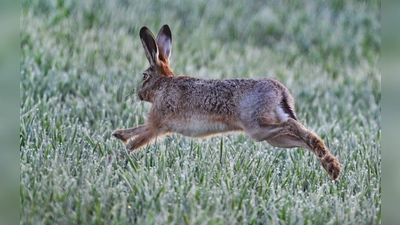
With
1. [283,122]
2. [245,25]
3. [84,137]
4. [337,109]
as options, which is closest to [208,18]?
[245,25]

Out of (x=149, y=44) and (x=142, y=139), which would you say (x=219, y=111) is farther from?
(x=149, y=44)

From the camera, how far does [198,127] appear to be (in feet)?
16.6

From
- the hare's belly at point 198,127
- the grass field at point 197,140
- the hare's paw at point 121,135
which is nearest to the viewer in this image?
the grass field at point 197,140

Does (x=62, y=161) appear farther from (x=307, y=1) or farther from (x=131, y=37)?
(x=307, y=1)

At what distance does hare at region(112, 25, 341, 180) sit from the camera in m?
4.80

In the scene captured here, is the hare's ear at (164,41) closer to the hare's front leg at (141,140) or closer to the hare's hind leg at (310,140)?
the hare's front leg at (141,140)

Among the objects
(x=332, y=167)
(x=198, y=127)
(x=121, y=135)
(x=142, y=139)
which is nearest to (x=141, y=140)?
(x=142, y=139)

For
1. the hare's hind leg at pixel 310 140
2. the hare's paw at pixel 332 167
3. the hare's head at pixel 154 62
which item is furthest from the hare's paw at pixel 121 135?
the hare's paw at pixel 332 167

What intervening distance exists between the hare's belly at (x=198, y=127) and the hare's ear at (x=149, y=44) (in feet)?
1.85

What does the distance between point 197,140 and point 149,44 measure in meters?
0.98

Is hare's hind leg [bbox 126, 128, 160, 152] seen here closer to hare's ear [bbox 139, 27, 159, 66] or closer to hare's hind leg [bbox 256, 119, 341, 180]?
hare's ear [bbox 139, 27, 159, 66]

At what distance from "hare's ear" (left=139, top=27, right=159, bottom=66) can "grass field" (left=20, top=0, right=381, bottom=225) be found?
0.69 metres

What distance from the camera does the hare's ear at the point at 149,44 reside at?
5207 mm

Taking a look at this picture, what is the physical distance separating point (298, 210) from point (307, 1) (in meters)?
5.40
